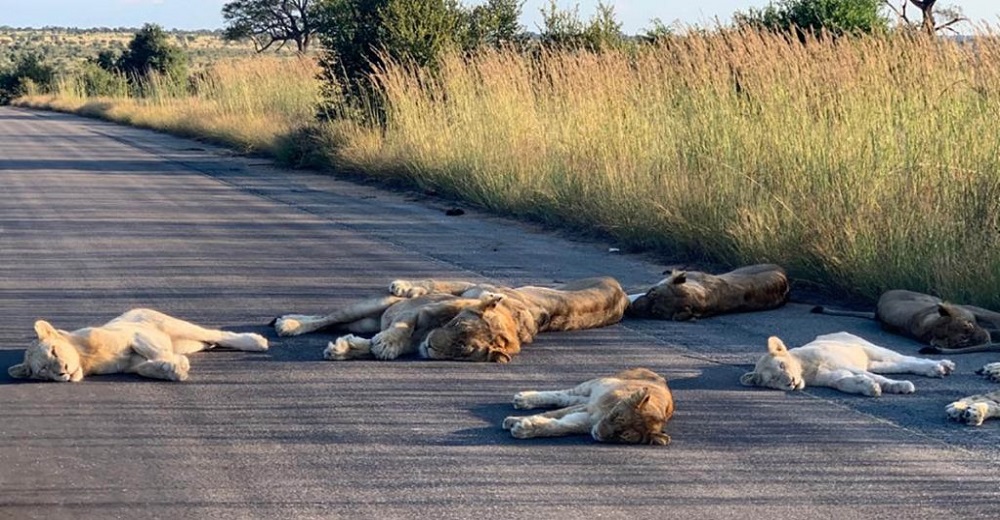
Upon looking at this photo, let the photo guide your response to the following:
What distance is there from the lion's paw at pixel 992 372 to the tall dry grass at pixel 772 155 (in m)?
1.63

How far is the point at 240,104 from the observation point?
28.8 m

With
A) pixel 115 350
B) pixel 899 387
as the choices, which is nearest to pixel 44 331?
pixel 115 350

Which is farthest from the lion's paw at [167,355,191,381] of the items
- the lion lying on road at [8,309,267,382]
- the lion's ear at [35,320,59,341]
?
the lion's ear at [35,320,59,341]

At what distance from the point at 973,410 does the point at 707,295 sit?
2511 mm

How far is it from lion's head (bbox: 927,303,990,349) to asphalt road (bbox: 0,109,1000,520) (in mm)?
Answer: 144

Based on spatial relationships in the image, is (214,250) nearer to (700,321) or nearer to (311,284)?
(311,284)

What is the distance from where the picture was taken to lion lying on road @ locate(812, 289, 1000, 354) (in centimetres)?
762

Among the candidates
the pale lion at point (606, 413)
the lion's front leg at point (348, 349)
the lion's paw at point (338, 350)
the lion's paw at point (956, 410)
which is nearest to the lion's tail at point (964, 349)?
the lion's paw at point (956, 410)

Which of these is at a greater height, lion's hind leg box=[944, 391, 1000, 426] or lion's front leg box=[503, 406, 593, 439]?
lion's hind leg box=[944, 391, 1000, 426]

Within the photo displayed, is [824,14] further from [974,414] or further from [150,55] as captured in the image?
[150,55]

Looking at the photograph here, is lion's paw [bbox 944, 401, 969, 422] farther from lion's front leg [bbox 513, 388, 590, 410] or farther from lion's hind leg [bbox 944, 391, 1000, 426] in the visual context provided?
lion's front leg [bbox 513, 388, 590, 410]

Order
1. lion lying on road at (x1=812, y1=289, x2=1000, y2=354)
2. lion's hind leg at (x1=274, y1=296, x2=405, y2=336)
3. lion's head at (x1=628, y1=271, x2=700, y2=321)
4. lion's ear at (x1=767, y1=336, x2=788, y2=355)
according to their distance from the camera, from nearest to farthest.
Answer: lion's ear at (x1=767, y1=336, x2=788, y2=355)
lion lying on road at (x1=812, y1=289, x2=1000, y2=354)
lion's hind leg at (x1=274, y1=296, x2=405, y2=336)
lion's head at (x1=628, y1=271, x2=700, y2=321)

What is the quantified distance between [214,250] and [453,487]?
22.1 feet

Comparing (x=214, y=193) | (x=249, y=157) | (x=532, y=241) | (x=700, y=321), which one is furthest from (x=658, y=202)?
(x=249, y=157)
